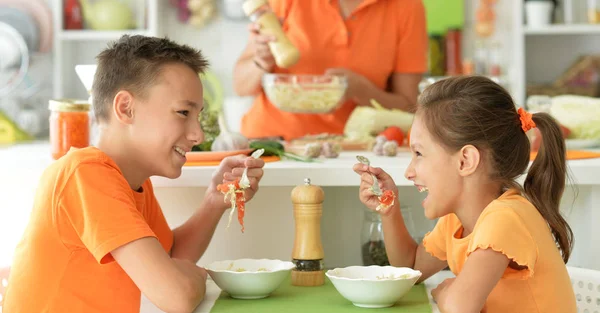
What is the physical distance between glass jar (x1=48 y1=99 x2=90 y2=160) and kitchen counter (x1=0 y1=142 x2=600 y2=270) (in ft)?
0.18

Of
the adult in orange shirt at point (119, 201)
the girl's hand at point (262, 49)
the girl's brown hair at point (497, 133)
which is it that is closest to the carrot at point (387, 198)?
the girl's brown hair at point (497, 133)

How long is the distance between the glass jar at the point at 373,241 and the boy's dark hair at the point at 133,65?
48cm

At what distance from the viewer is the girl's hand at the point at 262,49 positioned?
2163mm

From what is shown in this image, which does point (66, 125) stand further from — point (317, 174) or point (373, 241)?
point (373, 241)

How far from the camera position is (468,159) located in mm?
1377

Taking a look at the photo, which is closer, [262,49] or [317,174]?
[317,174]

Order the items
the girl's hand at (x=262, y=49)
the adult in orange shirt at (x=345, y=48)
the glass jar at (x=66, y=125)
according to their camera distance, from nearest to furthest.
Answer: the glass jar at (x=66, y=125) → the girl's hand at (x=262, y=49) → the adult in orange shirt at (x=345, y=48)

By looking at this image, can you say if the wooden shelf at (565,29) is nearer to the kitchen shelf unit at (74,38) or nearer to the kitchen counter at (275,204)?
the kitchen shelf unit at (74,38)

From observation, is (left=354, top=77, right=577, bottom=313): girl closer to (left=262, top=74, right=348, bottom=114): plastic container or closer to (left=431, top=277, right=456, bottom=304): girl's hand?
(left=431, top=277, right=456, bottom=304): girl's hand

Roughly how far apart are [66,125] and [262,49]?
0.70 m

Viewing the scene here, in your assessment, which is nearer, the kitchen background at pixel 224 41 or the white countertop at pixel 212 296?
the white countertop at pixel 212 296

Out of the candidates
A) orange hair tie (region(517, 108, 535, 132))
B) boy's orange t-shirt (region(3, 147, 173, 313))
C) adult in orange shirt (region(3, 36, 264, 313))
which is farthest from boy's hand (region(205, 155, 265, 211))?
orange hair tie (region(517, 108, 535, 132))

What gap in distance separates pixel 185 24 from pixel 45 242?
2731 millimetres

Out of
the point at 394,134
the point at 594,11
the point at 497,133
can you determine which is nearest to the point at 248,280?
the point at 497,133
